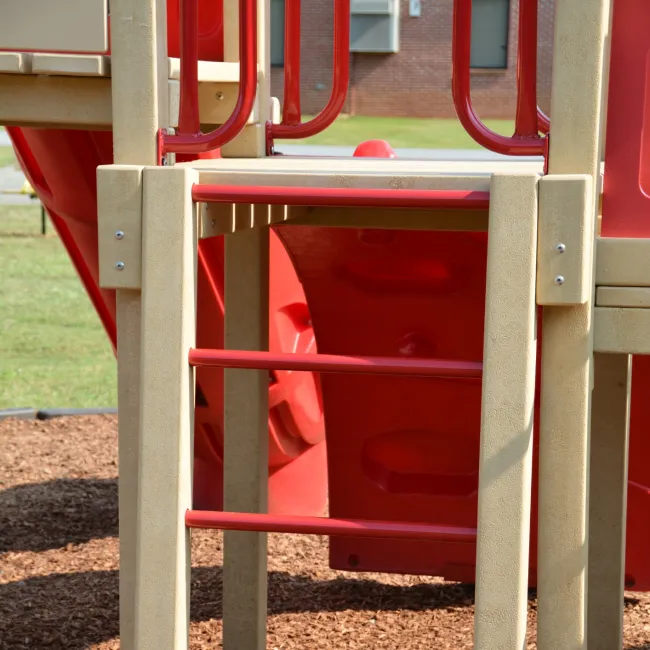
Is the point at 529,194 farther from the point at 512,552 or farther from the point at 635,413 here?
the point at 635,413

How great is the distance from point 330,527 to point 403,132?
2213cm

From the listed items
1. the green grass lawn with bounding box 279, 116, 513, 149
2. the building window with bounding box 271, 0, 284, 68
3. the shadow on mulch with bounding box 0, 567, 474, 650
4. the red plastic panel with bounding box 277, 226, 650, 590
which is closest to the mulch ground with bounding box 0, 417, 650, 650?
the shadow on mulch with bounding box 0, 567, 474, 650

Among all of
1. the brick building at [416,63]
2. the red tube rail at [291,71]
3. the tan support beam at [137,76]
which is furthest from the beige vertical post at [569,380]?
the brick building at [416,63]

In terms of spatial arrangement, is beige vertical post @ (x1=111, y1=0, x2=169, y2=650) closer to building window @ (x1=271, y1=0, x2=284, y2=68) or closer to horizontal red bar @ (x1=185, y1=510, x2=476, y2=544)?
horizontal red bar @ (x1=185, y1=510, x2=476, y2=544)

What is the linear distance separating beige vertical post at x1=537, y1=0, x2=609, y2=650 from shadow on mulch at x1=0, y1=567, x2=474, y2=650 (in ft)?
5.71

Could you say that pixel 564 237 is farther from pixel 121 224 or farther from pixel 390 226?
pixel 121 224

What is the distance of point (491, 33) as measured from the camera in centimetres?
2659

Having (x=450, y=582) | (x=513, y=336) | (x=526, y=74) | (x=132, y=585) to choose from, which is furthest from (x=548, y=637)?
(x=450, y=582)

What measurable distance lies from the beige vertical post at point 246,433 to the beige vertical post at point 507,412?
1048mm

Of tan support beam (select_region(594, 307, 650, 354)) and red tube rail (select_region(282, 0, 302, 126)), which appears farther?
red tube rail (select_region(282, 0, 302, 126))

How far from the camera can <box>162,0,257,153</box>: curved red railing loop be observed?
7.82ft

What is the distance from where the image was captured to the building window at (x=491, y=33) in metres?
25.0

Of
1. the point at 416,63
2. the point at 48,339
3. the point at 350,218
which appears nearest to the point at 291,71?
the point at 350,218

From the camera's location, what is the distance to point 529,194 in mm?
2158
